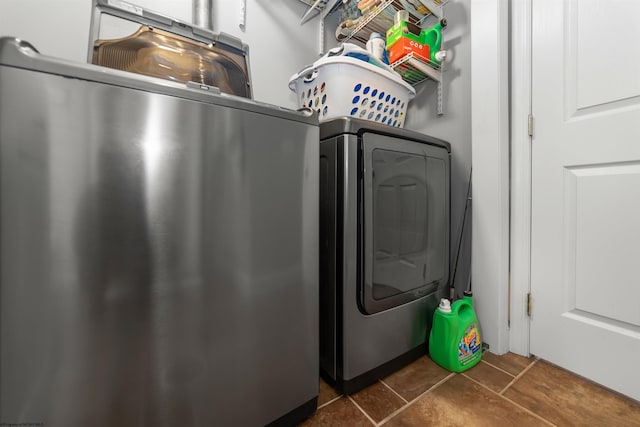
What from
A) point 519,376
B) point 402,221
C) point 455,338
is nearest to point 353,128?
point 402,221

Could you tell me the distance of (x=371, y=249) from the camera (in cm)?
94

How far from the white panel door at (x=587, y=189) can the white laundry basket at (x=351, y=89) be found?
0.64 meters

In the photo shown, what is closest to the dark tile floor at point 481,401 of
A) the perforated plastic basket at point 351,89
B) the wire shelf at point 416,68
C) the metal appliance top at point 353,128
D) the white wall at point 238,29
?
the metal appliance top at point 353,128

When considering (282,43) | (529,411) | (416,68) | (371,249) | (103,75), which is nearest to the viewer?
(103,75)

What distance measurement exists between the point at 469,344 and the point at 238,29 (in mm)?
2008

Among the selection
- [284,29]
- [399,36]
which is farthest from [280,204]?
[284,29]

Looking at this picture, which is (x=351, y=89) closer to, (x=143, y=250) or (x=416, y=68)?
(x=416, y=68)

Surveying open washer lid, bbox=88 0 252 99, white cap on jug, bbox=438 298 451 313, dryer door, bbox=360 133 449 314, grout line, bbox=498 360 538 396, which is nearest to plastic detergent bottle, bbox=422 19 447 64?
dryer door, bbox=360 133 449 314

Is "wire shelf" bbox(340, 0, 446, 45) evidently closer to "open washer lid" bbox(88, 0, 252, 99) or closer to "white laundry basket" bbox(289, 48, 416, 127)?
"white laundry basket" bbox(289, 48, 416, 127)

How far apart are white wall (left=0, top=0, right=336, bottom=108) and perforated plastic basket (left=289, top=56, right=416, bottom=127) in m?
0.43

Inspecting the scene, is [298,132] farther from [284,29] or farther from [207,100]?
Result: [284,29]

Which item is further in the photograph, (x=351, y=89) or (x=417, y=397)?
(x=351, y=89)

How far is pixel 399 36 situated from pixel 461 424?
66.8 inches

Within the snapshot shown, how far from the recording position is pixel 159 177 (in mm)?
562
